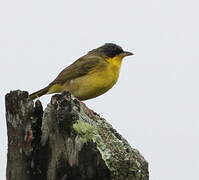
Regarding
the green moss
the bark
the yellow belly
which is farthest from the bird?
the green moss

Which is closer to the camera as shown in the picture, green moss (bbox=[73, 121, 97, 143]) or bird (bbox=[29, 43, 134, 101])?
green moss (bbox=[73, 121, 97, 143])

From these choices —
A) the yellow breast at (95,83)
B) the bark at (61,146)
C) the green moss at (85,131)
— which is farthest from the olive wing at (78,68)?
the green moss at (85,131)

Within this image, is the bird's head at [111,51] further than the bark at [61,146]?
Yes

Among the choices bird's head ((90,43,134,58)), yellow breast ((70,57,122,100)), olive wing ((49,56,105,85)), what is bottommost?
yellow breast ((70,57,122,100))

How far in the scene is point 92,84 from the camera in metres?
10.0

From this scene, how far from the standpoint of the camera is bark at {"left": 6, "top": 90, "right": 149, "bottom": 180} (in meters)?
4.88

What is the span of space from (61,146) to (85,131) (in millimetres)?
244

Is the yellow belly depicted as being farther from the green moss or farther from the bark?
the green moss

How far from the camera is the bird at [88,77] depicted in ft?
32.8

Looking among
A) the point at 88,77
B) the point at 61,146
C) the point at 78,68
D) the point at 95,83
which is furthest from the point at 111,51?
the point at 61,146

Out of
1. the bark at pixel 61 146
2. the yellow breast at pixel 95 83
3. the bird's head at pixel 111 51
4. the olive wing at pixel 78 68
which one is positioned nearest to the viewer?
the bark at pixel 61 146

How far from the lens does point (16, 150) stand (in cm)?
516

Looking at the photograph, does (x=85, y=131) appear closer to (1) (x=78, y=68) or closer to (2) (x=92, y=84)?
(2) (x=92, y=84)

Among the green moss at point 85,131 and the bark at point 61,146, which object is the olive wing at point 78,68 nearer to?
the bark at point 61,146
